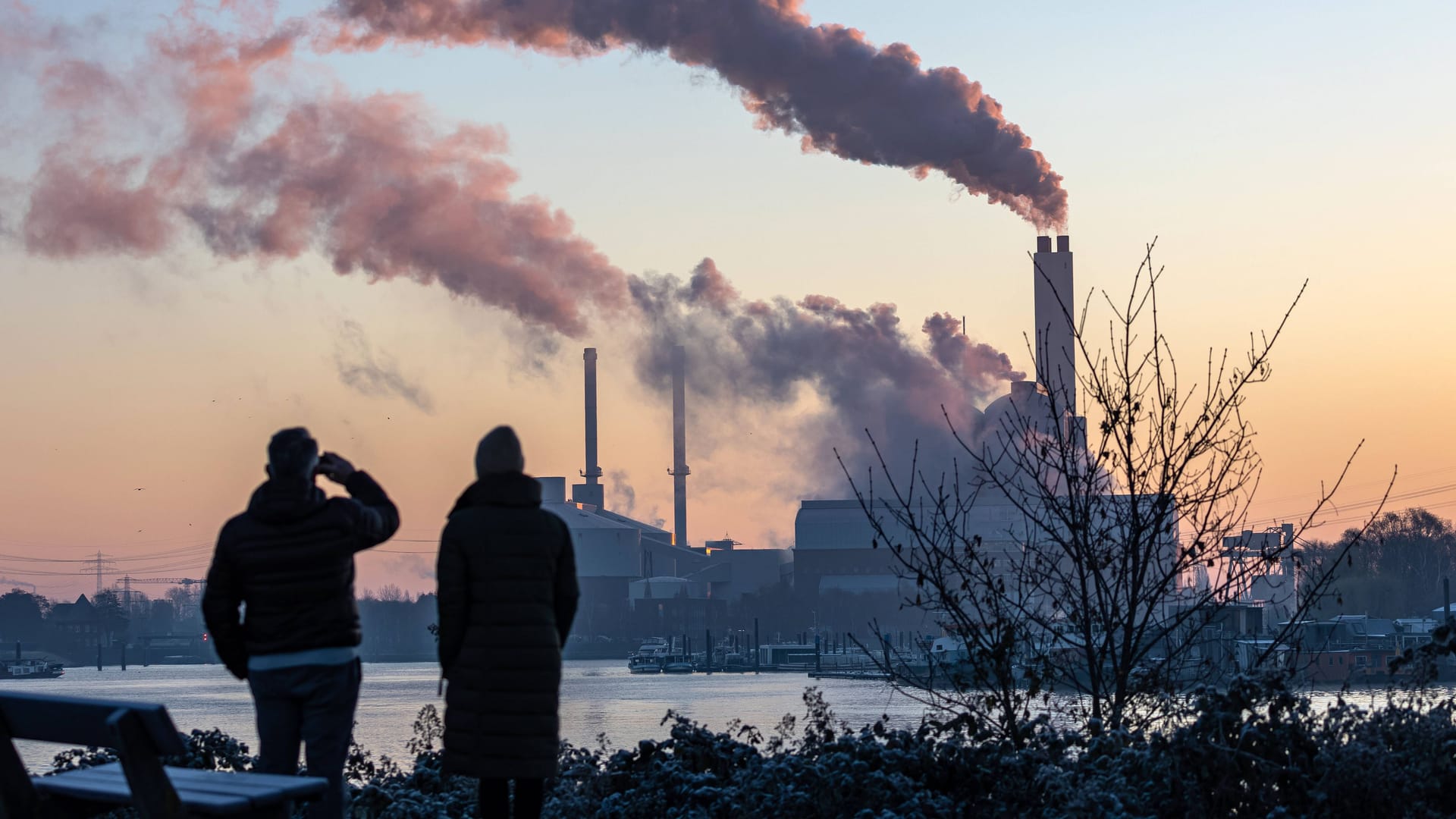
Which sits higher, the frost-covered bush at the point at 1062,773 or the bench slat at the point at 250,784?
the bench slat at the point at 250,784

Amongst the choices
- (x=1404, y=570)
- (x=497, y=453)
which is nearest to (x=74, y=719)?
(x=497, y=453)

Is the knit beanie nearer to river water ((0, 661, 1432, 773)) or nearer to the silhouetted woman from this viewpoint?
the silhouetted woman

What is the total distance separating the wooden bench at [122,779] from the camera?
4152 millimetres

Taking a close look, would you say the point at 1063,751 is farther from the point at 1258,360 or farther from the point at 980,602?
the point at 1258,360

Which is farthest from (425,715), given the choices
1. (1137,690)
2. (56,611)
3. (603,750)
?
(56,611)

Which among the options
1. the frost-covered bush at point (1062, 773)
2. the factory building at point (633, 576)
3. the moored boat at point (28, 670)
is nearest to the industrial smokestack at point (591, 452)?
the factory building at point (633, 576)

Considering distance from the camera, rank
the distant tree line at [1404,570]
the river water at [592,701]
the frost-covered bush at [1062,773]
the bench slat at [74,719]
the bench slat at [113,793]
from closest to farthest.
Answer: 1. the bench slat at [74,719]
2. the bench slat at [113,793]
3. the frost-covered bush at [1062,773]
4. the river water at [592,701]
5. the distant tree line at [1404,570]

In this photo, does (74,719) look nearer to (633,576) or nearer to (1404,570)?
(1404,570)

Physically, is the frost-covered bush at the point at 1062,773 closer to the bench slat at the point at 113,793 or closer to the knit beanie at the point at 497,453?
the knit beanie at the point at 497,453

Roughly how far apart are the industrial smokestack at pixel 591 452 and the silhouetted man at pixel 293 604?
125614 mm

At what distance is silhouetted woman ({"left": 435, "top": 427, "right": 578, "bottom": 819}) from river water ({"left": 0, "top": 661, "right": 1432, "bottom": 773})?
5269mm

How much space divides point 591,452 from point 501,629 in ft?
484

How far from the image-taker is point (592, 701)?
74.4 m

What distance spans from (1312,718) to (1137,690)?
1384 millimetres
